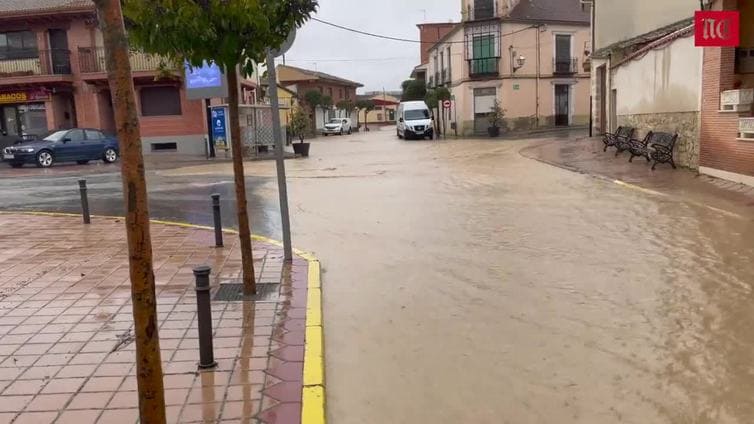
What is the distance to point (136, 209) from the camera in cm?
266

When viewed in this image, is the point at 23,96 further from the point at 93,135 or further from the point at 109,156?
the point at 109,156

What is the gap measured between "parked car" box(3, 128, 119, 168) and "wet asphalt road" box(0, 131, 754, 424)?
1446 cm

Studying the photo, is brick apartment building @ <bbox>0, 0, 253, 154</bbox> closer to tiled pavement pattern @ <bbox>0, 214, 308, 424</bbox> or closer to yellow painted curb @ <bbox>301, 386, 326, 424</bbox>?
tiled pavement pattern @ <bbox>0, 214, 308, 424</bbox>

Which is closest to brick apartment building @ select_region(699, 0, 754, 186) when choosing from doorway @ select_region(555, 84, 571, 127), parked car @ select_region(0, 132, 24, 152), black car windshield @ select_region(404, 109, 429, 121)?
black car windshield @ select_region(404, 109, 429, 121)

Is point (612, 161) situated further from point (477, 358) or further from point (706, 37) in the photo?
point (477, 358)

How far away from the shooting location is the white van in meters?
40.1

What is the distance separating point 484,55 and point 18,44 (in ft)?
90.3

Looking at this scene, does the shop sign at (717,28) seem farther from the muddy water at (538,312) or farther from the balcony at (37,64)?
the balcony at (37,64)

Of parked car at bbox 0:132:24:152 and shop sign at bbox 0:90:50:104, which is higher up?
shop sign at bbox 0:90:50:104

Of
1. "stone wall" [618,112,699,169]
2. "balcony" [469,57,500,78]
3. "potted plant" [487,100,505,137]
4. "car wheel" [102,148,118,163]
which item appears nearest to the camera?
"stone wall" [618,112,699,169]

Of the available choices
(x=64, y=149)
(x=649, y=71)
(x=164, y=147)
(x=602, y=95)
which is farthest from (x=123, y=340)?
(x=164, y=147)

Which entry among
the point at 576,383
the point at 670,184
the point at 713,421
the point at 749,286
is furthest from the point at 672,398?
the point at 670,184

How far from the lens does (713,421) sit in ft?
12.1

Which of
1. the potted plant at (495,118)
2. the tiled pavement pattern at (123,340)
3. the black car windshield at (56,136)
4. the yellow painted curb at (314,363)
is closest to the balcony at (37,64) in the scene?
the black car windshield at (56,136)
